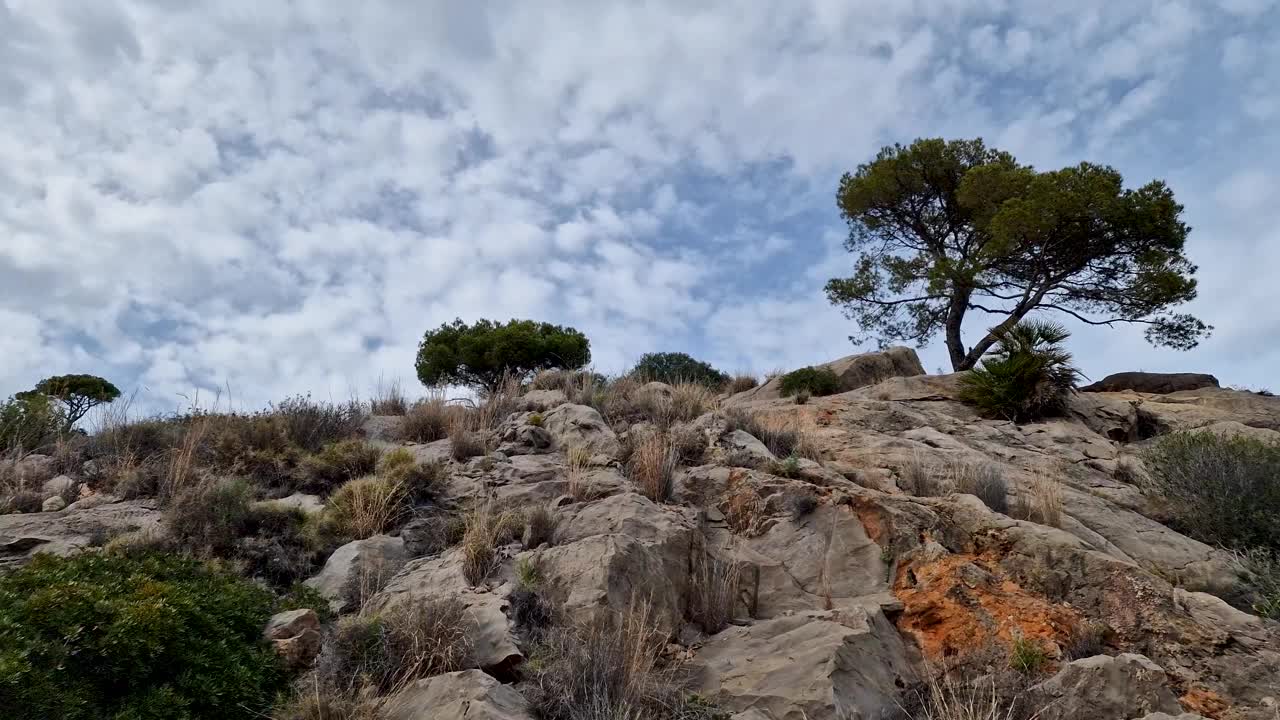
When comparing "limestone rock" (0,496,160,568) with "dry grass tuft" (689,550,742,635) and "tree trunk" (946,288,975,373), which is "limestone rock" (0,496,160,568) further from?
"tree trunk" (946,288,975,373)

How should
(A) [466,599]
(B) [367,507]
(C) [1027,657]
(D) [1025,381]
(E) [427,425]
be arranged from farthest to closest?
(D) [1025,381], (E) [427,425], (B) [367,507], (A) [466,599], (C) [1027,657]

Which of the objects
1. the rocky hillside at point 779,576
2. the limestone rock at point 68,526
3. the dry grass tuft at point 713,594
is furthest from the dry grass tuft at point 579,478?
the limestone rock at point 68,526

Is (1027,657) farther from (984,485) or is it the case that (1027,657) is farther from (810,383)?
(810,383)

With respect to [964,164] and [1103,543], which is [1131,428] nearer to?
[1103,543]

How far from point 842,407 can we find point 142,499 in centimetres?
938

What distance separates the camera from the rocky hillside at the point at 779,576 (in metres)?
4.67

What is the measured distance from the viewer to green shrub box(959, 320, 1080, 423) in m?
12.8

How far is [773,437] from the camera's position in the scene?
9.48 metres

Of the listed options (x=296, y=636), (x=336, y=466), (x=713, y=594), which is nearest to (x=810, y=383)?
(x=336, y=466)

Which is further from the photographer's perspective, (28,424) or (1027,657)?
(28,424)

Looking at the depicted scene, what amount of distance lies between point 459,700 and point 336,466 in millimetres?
4476

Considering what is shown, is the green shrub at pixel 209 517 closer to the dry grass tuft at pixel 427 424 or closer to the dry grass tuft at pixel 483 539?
the dry grass tuft at pixel 483 539

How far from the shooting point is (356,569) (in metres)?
5.84

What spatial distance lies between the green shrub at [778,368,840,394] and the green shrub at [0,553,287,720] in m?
12.5
